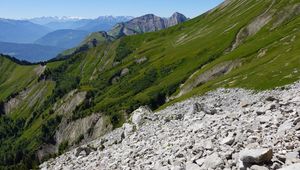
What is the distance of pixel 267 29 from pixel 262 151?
16816 centimetres

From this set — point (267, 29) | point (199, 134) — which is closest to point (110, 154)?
point (199, 134)

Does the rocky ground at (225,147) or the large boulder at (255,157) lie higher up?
the large boulder at (255,157)

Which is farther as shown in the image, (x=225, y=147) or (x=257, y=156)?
(x=225, y=147)

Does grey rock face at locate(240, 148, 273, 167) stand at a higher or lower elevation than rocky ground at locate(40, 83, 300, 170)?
higher

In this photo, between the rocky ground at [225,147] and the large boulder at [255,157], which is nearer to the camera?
the large boulder at [255,157]

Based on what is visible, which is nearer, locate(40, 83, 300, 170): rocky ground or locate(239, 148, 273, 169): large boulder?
locate(239, 148, 273, 169): large boulder

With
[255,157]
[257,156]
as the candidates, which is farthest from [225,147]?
[257,156]

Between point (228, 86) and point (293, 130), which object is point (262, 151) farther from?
point (228, 86)

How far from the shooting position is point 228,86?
303ft

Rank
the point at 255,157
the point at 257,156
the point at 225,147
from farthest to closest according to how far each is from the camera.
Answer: the point at 225,147
the point at 255,157
the point at 257,156

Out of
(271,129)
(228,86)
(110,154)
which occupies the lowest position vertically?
(228,86)

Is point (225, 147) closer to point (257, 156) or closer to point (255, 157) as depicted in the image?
point (255, 157)

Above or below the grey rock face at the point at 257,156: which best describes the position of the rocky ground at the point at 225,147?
below

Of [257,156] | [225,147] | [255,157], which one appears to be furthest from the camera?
[225,147]
